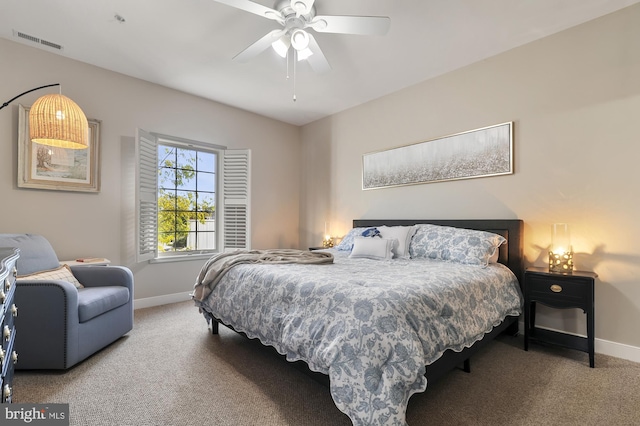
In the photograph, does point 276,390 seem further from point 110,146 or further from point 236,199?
point 110,146

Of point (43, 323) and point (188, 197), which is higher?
point (188, 197)

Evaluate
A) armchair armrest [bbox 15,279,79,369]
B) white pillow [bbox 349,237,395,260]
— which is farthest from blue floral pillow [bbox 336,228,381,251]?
armchair armrest [bbox 15,279,79,369]

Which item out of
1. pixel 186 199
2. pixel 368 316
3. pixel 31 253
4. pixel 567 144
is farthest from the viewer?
pixel 186 199

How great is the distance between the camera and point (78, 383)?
81.4 inches

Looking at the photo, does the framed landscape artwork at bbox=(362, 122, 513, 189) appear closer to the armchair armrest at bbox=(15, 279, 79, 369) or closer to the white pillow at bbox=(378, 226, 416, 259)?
the white pillow at bbox=(378, 226, 416, 259)

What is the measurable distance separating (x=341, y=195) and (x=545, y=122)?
270 centimetres

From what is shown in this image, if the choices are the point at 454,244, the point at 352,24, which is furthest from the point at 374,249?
the point at 352,24

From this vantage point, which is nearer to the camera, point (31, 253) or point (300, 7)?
point (300, 7)

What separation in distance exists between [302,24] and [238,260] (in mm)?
1971

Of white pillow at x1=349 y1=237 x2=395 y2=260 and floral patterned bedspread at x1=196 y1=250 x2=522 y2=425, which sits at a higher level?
white pillow at x1=349 y1=237 x2=395 y2=260

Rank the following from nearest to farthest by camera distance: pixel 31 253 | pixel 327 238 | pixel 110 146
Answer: pixel 31 253, pixel 110 146, pixel 327 238

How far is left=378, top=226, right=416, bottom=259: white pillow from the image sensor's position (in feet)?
10.8

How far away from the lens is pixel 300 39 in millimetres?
2367

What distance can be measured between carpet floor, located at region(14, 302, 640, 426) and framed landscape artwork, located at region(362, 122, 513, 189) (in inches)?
71.2
